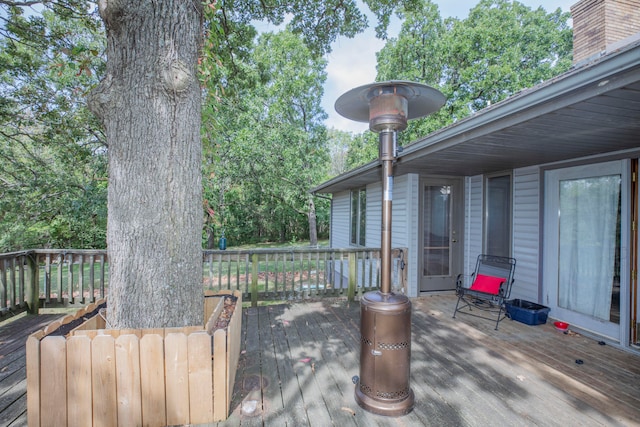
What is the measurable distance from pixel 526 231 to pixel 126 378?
4963 mm

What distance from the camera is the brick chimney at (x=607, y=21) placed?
174 inches

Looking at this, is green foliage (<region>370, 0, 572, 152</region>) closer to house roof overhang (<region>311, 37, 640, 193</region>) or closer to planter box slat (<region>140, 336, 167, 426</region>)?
house roof overhang (<region>311, 37, 640, 193</region>)

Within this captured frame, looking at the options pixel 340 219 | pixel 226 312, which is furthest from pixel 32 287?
pixel 340 219

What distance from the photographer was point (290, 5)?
5137mm

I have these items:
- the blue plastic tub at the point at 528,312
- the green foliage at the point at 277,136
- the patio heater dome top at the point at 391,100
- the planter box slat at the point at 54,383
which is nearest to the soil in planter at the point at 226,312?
the planter box slat at the point at 54,383

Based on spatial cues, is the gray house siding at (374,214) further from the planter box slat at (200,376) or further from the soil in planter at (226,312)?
the planter box slat at (200,376)

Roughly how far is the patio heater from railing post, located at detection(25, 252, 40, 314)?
4548 millimetres

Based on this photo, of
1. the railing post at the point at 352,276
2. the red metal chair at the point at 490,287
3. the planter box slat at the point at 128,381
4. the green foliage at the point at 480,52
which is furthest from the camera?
the green foliage at the point at 480,52

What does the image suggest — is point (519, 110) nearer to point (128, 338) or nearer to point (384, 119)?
point (384, 119)

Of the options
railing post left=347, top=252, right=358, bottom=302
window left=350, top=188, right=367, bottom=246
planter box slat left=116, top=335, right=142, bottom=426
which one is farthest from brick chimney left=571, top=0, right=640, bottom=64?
planter box slat left=116, top=335, right=142, bottom=426

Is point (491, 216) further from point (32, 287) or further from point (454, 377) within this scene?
point (32, 287)

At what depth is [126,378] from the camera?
1.84m

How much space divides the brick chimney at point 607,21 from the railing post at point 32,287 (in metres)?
8.62

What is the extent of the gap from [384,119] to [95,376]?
2.43 metres
